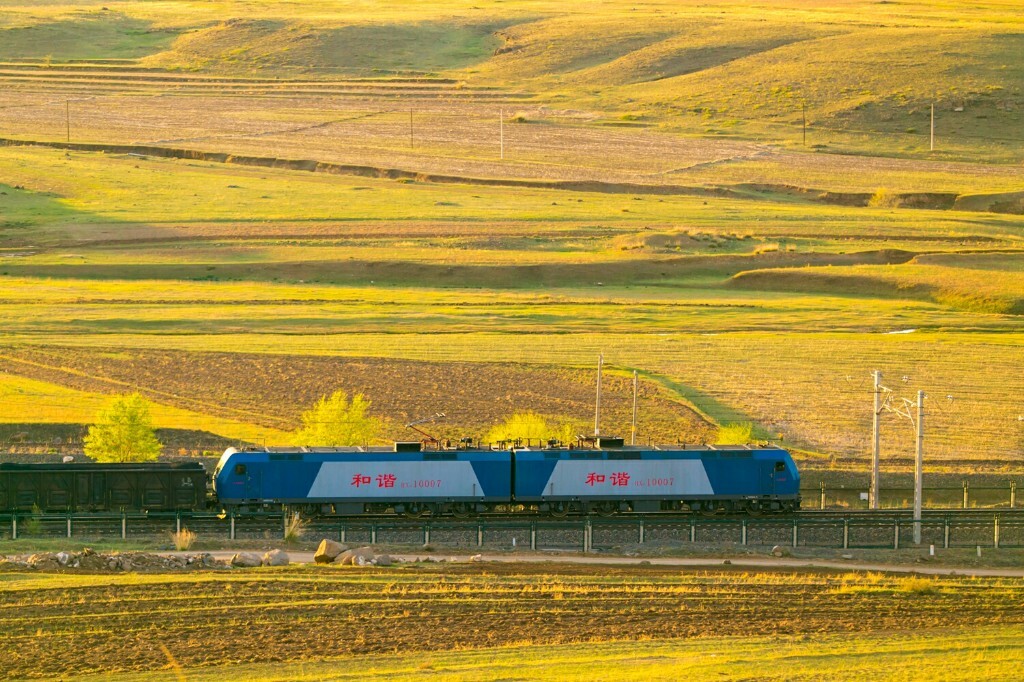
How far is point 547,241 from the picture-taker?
109m

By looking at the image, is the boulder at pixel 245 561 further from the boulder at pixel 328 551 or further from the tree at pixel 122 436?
the tree at pixel 122 436

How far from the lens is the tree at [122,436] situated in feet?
166

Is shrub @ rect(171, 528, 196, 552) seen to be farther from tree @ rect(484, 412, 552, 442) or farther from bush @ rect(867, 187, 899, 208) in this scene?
bush @ rect(867, 187, 899, 208)

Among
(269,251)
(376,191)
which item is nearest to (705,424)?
(269,251)

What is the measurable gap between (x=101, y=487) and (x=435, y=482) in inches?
402

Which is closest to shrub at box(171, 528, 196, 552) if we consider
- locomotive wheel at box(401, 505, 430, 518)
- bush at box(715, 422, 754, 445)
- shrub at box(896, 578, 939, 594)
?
locomotive wheel at box(401, 505, 430, 518)

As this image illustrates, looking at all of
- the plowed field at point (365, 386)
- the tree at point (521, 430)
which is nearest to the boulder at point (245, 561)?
the tree at point (521, 430)

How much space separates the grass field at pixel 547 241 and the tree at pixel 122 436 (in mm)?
5858

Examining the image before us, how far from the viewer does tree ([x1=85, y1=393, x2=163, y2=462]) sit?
166ft

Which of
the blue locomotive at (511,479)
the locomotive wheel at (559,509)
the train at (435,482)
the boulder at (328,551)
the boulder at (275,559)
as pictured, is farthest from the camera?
the locomotive wheel at (559,509)

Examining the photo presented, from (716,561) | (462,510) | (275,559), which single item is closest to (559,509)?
(462,510)

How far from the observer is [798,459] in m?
55.8

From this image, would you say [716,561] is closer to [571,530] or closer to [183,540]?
[571,530]

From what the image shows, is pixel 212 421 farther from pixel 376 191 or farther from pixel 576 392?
pixel 376 191
